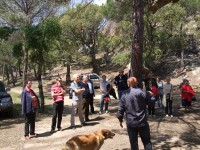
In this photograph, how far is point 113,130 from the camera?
10672mm

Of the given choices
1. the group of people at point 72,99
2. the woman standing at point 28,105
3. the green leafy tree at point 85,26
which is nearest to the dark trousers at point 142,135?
the woman standing at point 28,105

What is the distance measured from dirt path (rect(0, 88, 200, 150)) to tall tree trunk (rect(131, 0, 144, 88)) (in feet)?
5.51

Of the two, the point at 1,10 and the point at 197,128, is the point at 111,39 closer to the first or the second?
the point at 1,10

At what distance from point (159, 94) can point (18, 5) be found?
55.1 feet

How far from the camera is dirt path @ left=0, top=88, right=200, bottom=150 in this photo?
909 cm

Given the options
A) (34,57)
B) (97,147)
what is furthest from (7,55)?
(97,147)

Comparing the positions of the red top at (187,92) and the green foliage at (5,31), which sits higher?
the green foliage at (5,31)

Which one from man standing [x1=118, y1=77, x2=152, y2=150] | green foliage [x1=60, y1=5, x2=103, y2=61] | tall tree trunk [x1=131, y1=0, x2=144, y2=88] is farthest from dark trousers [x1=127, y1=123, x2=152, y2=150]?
green foliage [x1=60, y1=5, x2=103, y2=61]

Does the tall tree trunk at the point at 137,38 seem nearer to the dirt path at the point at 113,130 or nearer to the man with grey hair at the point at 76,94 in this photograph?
the dirt path at the point at 113,130

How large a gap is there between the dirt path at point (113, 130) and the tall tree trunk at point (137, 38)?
5.51 feet

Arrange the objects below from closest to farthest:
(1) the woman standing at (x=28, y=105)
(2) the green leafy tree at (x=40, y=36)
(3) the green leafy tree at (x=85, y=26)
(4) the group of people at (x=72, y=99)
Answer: (1) the woman standing at (x=28, y=105)
(4) the group of people at (x=72, y=99)
(2) the green leafy tree at (x=40, y=36)
(3) the green leafy tree at (x=85, y=26)

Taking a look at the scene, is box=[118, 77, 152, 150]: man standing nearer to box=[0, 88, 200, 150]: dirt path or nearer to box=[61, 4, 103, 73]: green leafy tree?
box=[0, 88, 200, 150]: dirt path

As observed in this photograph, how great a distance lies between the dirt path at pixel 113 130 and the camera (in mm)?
9086

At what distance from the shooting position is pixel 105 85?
44.8ft
